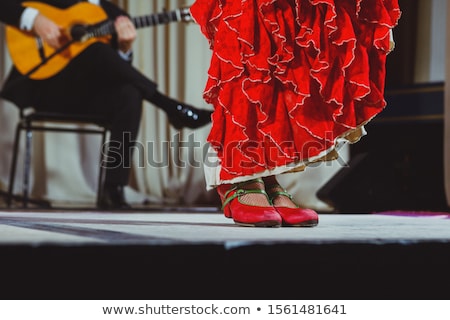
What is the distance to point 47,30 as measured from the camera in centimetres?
233

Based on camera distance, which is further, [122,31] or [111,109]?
[122,31]

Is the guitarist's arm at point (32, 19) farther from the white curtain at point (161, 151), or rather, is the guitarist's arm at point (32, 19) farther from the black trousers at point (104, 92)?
the white curtain at point (161, 151)

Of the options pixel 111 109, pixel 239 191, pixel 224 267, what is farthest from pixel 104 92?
pixel 224 267

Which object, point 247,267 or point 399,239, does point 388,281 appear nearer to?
point 399,239

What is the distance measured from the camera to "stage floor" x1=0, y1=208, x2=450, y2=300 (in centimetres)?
65

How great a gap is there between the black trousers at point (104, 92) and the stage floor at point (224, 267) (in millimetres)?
1531

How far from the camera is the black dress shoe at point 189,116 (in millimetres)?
2367

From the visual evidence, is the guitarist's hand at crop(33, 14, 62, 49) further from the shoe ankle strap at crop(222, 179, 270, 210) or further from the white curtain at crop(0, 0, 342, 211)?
the shoe ankle strap at crop(222, 179, 270, 210)

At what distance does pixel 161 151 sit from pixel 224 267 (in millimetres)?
2518

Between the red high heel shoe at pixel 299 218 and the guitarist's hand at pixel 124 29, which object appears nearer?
the red high heel shoe at pixel 299 218

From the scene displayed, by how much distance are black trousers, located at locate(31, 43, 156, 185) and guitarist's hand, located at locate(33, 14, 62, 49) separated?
0.11 metres

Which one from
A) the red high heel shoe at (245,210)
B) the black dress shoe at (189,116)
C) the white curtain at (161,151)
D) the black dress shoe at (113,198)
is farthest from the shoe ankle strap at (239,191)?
the white curtain at (161,151)

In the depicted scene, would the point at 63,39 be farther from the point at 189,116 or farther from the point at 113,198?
the point at 113,198
